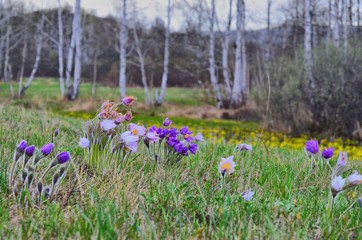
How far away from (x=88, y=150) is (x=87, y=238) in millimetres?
1152

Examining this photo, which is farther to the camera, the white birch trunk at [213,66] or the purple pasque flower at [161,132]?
the white birch trunk at [213,66]

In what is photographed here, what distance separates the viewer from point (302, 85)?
1250 cm

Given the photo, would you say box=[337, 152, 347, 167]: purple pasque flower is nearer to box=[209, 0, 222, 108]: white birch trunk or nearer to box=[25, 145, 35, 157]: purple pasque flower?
box=[25, 145, 35, 157]: purple pasque flower

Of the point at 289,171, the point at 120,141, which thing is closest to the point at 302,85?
the point at 289,171

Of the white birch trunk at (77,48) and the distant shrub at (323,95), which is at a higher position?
the white birch trunk at (77,48)

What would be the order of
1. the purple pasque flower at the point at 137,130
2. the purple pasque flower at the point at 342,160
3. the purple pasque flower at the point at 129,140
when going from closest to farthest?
the purple pasque flower at the point at 342,160 → the purple pasque flower at the point at 129,140 → the purple pasque flower at the point at 137,130

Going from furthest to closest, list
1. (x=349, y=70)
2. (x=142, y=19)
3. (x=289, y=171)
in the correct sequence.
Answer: (x=142, y=19) → (x=349, y=70) → (x=289, y=171)

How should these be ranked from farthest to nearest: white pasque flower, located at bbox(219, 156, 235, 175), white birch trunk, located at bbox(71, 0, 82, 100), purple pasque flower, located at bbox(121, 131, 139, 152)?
white birch trunk, located at bbox(71, 0, 82, 100) → purple pasque flower, located at bbox(121, 131, 139, 152) → white pasque flower, located at bbox(219, 156, 235, 175)

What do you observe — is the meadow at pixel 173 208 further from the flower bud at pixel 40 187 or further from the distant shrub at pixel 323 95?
the distant shrub at pixel 323 95

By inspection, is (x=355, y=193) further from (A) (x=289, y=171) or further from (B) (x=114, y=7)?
(B) (x=114, y=7)

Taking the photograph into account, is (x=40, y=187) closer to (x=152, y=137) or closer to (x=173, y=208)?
(x=173, y=208)

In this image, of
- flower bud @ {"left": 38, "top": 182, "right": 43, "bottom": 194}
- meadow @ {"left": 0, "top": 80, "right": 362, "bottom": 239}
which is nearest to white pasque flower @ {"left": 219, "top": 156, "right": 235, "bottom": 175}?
meadow @ {"left": 0, "top": 80, "right": 362, "bottom": 239}

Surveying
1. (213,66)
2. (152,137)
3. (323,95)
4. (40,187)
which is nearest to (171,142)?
(152,137)

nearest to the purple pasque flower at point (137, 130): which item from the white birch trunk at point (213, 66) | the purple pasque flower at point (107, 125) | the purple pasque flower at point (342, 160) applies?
the purple pasque flower at point (107, 125)
